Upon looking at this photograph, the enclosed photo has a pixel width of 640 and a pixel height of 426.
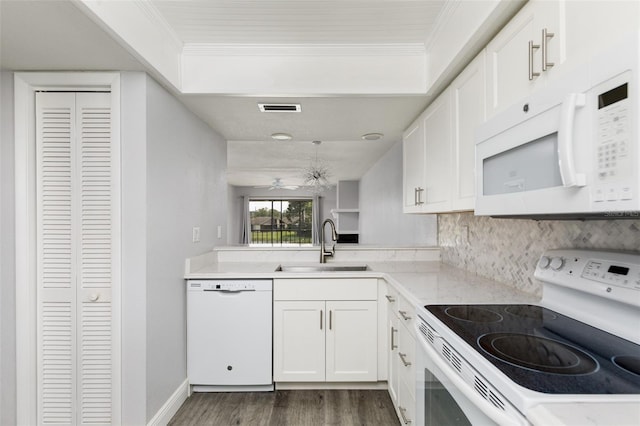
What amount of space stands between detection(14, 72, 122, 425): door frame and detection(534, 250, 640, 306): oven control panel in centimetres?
210

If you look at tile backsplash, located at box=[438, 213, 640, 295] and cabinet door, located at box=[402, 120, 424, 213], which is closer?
tile backsplash, located at box=[438, 213, 640, 295]

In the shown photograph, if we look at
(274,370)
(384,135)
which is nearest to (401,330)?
(274,370)

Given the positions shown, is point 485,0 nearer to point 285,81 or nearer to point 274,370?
point 285,81

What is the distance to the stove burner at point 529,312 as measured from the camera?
1.22m

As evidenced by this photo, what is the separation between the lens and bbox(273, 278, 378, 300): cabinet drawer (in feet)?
7.48

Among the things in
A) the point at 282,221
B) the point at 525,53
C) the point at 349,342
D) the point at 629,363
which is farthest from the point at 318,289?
the point at 282,221

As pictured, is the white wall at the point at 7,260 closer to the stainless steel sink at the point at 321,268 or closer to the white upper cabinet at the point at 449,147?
the stainless steel sink at the point at 321,268

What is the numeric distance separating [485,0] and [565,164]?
0.88 meters

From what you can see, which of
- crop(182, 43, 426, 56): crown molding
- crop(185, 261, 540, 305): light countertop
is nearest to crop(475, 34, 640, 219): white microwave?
crop(185, 261, 540, 305): light countertop

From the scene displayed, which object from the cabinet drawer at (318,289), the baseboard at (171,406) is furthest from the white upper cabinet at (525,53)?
the baseboard at (171,406)

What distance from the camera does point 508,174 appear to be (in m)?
1.08

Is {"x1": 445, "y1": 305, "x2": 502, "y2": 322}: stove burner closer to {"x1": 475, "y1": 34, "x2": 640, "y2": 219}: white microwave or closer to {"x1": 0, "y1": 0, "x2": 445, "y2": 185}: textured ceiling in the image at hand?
{"x1": 475, "y1": 34, "x2": 640, "y2": 219}: white microwave

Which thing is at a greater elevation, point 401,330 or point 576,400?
point 576,400

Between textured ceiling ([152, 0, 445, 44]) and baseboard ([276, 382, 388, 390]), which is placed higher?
textured ceiling ([152, 0, 445, 44])
